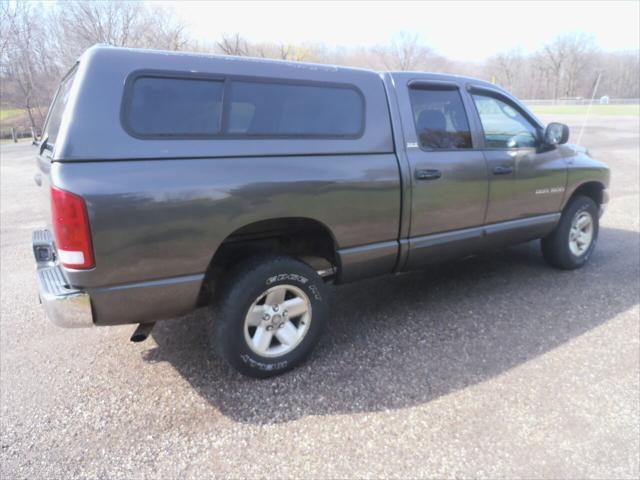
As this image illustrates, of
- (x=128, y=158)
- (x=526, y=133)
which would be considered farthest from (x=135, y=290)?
(x=526, y=133)

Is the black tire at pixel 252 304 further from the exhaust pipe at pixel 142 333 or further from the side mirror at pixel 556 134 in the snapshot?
the side mirror at pixel 556 134

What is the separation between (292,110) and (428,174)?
1210 mm

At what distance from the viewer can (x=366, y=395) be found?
2.91 meters

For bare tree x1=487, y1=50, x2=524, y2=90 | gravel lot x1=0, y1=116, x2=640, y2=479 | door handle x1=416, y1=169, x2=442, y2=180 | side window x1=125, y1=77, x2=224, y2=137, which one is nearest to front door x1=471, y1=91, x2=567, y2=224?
door handle x1=416, y1=169, x2=442, y2=180

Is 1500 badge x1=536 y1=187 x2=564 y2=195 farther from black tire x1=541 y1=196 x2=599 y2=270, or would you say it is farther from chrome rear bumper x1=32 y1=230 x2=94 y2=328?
chrome rear bumper x1=32 y1=230 x2=94 y2=328

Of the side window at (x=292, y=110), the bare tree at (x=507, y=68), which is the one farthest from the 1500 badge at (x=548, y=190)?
the bare tree at (x=507, y=68)

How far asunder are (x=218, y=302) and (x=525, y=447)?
198 cm

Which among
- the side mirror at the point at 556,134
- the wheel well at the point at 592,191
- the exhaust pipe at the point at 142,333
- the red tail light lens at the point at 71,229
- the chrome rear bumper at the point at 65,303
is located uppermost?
the side mirror at the point at 556,134

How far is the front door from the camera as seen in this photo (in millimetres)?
4039

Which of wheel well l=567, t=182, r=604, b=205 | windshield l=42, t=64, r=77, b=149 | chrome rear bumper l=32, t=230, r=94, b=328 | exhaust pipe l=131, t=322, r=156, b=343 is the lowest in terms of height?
exhaust pipe l=131, t=322, r=156, b=343

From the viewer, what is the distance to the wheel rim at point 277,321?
302cm

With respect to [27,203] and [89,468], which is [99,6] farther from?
[89,468]

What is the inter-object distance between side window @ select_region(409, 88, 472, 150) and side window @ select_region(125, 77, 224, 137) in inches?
64.8

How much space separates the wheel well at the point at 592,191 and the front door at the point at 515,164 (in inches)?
17.0
